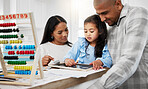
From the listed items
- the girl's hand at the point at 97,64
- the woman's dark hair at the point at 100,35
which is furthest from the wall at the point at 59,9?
the girl's hand at the point at 97,64

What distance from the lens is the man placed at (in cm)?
98

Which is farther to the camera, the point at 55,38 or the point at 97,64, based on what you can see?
the point at 55,38

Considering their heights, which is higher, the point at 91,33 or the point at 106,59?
the point at 91,33

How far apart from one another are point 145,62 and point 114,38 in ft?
1.22

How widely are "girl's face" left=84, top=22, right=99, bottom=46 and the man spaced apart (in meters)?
0.17

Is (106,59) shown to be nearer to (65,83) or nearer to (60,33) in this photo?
(65,83)

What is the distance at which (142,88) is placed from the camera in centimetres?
133

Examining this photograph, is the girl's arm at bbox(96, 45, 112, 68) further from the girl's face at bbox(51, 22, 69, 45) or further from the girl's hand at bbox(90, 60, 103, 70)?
the girl's face at bbox(51, 22, 69, 45)

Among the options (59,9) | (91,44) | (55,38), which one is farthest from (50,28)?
(59,9)

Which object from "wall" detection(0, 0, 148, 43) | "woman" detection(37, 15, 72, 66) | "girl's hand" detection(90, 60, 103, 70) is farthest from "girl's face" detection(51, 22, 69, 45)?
"wall" detection(0, 0, 148, 43)

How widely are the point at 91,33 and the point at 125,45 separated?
714 mm

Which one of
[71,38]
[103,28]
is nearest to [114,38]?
[103,28]

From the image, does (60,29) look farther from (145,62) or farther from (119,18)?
(145,62)

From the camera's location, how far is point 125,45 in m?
1.13
